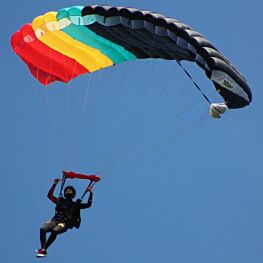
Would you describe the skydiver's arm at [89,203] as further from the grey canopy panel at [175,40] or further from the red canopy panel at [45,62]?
the red canopy panel at [45,62]

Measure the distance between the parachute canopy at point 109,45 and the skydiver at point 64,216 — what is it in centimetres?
327

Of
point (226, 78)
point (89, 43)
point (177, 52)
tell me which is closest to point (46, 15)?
point (89, 43)

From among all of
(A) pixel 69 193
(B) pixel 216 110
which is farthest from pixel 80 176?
(B) pixel 216 110

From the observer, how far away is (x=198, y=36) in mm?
19812

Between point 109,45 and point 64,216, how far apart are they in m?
4.14

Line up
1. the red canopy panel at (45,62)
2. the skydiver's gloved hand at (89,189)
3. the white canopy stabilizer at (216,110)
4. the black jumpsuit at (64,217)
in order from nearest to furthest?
the white canopy stabilizer at (216,110)
the black jumpsuit at (64,217)
the skydiver's gloved hand at (89,189)
the red canopy panel at (45,62)

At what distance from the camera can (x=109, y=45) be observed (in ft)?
75.9

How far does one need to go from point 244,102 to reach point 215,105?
556 millimetres

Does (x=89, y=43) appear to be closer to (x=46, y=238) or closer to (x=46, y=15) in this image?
(x=46, y=15)

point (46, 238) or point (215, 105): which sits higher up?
point (215, 105)

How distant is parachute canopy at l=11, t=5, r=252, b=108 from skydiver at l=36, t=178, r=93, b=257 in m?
3.27

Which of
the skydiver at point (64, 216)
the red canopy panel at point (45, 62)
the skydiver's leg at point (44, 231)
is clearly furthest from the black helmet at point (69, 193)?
the red canopy panel at point (45, 62)

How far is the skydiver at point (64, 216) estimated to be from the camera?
20984 mm

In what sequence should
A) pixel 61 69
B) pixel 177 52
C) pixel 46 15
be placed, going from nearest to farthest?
pixel 177 52 → pixel 46 15 → pixel 61 69
